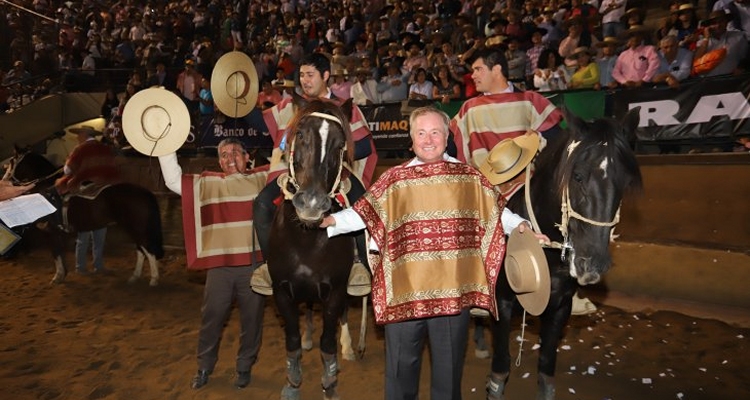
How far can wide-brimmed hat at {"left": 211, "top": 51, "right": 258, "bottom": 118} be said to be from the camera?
468cm

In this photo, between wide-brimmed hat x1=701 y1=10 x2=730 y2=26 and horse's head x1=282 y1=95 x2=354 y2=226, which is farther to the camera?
wide-brimmed hat x1=701 y1=10 x2=730 y2=26

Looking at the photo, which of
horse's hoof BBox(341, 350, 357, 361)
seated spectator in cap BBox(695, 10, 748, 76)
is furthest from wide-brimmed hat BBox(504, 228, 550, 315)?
seated spectator in cap BBox(695, 10, 748, 76)

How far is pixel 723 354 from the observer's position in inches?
204

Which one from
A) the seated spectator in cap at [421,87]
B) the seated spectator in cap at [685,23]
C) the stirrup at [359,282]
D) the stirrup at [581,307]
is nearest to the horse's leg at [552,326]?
the stirrup at [581,307]

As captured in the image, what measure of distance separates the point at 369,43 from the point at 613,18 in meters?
5.82

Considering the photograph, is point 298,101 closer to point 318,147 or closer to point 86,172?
point 318,147

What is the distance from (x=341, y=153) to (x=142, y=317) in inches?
183

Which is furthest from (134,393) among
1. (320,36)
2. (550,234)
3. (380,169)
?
(320,36)

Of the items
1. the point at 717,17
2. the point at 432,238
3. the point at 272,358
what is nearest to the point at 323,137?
the point at 432,238

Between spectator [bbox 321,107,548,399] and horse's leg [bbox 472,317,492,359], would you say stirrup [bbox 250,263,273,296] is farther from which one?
horse's leg [bbox 472,317,492,359]

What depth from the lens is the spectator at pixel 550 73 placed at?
896cm

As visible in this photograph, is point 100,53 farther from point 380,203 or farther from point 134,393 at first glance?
point 380,203

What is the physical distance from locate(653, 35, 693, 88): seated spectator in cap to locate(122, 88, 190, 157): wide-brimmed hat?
639cm

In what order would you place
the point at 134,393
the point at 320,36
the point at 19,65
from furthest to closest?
the point at 19,65 < the point at 320,36 < the point at 134,393
